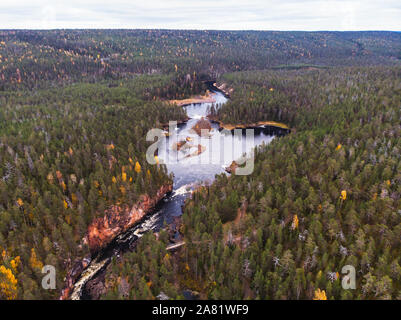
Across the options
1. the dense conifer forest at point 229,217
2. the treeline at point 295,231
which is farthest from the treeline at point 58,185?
Answer: the treeline at point 295,231

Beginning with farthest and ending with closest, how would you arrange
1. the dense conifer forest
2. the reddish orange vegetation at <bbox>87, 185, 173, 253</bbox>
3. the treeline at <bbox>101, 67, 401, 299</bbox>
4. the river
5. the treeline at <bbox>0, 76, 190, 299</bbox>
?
the reddish orange vegetation at <bbox>87, 185, 173, 253</bbox>
the river
the treeline at <bbox>0, 76, 190, 299</bbox>
the dense conifer forest
the treeline at <bbox>101, 67, 401, 299</bbox>

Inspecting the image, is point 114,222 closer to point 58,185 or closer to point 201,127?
point 58,185

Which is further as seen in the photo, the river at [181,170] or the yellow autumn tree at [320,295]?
the river at [181,170]

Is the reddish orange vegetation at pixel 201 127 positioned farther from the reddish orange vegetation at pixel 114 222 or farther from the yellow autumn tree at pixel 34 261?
the yellow autumn tree at pixel 34 261

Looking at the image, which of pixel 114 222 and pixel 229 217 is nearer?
pixel 229 217

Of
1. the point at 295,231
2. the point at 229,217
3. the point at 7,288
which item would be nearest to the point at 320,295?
the point at 295,231

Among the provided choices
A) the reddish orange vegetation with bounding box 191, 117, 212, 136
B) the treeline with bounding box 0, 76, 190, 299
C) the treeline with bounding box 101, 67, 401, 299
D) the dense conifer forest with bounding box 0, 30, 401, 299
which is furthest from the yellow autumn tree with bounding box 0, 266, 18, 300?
the reddish orange vegetation with bounding box 191, 117, 212, 136

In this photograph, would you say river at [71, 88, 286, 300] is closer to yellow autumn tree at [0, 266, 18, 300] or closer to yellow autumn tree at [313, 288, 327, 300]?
yellow autumn tree at [0, 266, 18, 300]

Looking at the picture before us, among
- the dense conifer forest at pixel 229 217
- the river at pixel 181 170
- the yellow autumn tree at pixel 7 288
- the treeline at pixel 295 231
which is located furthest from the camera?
the river at pixel 181 170
